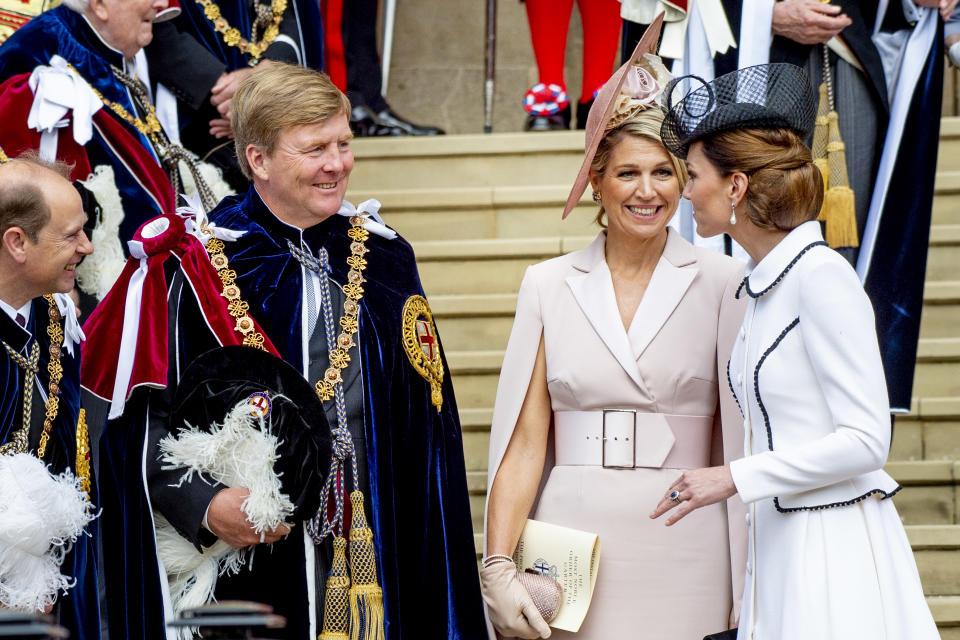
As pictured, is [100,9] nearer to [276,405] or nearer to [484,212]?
[484,212]

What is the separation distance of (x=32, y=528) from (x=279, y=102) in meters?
1.20

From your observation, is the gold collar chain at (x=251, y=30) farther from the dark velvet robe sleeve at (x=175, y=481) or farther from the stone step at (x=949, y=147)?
the stone step at (x=949, y=147)

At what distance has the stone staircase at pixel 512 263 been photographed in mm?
5078

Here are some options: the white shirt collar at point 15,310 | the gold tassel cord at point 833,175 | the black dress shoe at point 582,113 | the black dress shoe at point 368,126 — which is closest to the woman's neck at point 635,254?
the gold tassel cord at point 833,175

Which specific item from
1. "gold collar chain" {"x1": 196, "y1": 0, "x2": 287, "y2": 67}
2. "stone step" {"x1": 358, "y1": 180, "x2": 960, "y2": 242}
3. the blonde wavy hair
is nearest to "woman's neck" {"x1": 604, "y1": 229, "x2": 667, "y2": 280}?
the blonde wavy hair

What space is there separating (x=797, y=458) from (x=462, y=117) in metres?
6.77

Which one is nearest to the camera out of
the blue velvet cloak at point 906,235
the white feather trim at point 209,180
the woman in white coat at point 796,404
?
the woman in white coat at point 796,404

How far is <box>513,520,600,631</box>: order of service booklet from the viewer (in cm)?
357

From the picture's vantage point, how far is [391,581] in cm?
348

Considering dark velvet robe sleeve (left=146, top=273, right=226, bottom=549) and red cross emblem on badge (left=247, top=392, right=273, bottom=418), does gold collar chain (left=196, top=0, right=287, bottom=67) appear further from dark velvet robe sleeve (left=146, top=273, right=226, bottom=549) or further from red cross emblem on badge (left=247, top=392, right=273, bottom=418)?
red cross emblem on badge (left=247, top=392, right=273, bottom=418)

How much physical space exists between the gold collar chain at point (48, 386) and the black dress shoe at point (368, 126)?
4418 mm

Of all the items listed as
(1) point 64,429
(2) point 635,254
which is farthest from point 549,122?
(1) point 64,429

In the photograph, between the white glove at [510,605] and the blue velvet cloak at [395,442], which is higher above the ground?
the blue velvet cloak at [395,442]

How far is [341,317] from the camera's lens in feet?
11.8
